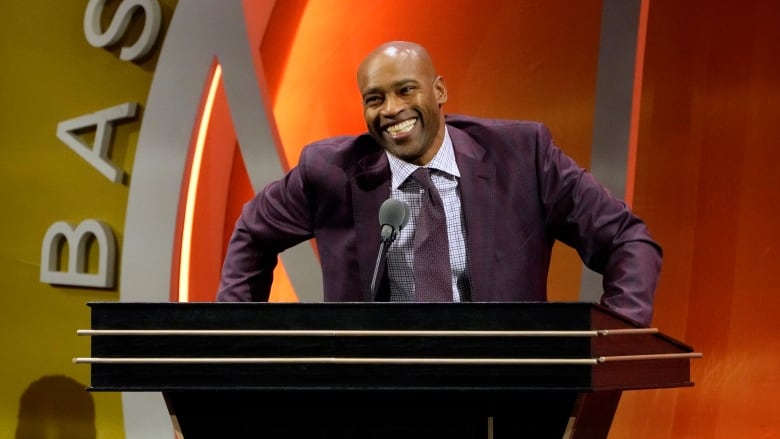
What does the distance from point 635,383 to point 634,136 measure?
1.34 m

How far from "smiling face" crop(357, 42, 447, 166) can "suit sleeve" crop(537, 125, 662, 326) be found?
0.87 ft

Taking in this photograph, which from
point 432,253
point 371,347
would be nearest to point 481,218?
point 432,253

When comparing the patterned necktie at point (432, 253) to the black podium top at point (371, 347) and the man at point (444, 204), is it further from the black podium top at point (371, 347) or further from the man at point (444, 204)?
the black podium top at point (371, 347)

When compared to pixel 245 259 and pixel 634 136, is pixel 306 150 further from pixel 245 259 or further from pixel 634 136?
pixel 634 136

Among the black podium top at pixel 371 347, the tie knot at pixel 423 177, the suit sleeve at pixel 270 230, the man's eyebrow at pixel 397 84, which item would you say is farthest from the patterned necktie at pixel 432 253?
the black podium top at pixel 371 347

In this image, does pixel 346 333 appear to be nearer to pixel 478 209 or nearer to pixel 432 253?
pixel 432 253

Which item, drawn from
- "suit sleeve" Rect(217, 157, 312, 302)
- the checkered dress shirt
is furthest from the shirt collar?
"suit sleeve" Rect(217, 157, 312, 302)

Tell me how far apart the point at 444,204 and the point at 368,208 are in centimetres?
16

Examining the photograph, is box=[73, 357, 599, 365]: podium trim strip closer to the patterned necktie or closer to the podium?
the podium

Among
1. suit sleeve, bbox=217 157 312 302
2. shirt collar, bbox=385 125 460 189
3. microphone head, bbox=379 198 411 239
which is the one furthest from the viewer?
suit sleeve, bbox=217 157 312 302

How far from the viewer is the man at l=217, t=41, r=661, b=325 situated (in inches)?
78.0

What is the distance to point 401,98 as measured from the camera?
205cm

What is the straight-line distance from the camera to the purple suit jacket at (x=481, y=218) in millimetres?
1987

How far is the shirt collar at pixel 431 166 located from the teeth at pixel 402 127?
0.19 feet
